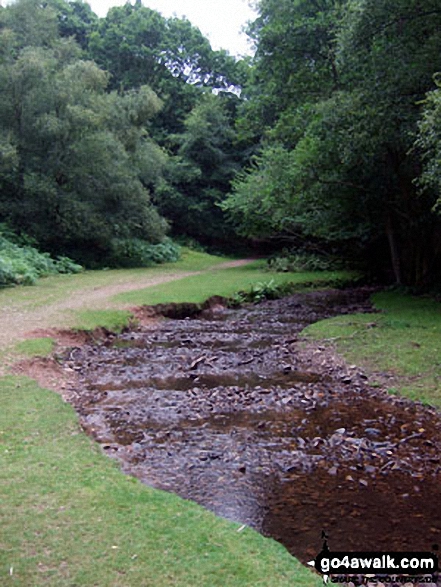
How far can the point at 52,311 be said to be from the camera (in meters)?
14.2

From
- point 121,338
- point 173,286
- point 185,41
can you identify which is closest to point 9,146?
point 173,286

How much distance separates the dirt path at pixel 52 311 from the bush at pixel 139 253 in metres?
9.95

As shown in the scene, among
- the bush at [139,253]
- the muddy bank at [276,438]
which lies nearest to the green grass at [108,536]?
the muddy bank at [276,438]

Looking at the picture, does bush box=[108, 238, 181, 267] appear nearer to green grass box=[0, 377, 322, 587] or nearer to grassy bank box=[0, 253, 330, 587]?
grassy bank box=[0, 253, 330, 587]

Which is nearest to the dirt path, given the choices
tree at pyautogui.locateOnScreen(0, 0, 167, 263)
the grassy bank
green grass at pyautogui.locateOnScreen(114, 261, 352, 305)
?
green grass at pyautogui.locateOnScreen(114, 261, 352, 305)

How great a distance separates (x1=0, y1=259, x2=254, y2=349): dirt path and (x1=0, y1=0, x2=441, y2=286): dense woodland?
7205 millimetres

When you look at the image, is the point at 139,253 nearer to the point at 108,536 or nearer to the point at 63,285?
the point at 63,285

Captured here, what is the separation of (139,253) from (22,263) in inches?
479

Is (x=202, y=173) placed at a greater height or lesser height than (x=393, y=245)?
greater

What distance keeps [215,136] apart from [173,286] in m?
26.1

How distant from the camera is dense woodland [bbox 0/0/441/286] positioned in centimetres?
1402

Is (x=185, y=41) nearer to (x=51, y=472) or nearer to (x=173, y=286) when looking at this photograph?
(x=173, y=286)

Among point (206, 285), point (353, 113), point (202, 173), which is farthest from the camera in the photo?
point (202, 173)

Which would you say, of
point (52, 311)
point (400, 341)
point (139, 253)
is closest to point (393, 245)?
point (400, 341)
